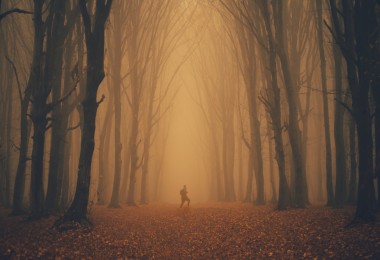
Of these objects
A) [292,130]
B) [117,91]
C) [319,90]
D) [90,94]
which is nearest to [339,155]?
[292,130]

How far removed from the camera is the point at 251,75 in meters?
14.9

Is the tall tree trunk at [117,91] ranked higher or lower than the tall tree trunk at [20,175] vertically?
higher

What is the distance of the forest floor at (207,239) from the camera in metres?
5.25

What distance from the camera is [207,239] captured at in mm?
7324

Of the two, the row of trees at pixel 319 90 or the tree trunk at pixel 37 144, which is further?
the tree trunk at pixel 37 144

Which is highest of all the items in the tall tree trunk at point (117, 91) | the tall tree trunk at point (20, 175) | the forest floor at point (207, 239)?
the tall tree trunk at point (117, 91)

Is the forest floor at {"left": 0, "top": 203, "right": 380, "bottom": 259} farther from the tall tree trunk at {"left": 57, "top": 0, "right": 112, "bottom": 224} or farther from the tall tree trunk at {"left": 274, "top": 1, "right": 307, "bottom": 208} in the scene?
the tall tree trunk at {"left": 274, "top": 1, "right": 307, "bottom": 208}

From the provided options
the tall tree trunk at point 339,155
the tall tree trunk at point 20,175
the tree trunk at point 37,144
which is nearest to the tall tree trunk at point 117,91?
the tall tree trunk at point 20,175

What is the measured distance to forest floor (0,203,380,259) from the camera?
525 centimetres

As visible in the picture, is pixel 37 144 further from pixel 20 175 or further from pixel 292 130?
pixel 292 130

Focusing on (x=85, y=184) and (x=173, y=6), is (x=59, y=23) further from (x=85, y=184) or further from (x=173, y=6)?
(x=173, y=6)

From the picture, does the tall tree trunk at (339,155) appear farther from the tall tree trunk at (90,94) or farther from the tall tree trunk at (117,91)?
the tall tree trunk at (117,91)

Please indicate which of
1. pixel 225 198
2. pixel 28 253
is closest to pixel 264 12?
pixel 28 253

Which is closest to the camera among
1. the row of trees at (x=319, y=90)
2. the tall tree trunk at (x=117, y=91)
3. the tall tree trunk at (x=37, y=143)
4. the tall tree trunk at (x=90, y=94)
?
the row of trees at (x=319, y=90)
